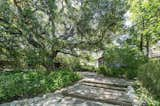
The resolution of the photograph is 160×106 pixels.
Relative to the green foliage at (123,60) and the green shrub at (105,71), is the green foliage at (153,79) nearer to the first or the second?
the green foliage at (123,60)

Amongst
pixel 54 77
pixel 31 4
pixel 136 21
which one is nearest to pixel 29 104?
pixel 54 77

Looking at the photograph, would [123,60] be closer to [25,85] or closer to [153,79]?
[153,79]

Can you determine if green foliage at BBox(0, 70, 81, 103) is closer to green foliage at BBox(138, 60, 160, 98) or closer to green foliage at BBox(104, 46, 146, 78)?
green foliage at BBox(138, 60, 160, 98)

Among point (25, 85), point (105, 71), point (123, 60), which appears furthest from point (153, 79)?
point (105, 71)

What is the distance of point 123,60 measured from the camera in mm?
15695

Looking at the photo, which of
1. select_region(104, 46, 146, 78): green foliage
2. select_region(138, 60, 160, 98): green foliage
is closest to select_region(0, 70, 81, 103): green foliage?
select_region(138, 60, 160, 98): green foliage

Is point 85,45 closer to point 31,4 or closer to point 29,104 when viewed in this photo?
point 31,4

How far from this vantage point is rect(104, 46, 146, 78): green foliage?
1537 cm

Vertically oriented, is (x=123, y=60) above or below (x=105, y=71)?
above

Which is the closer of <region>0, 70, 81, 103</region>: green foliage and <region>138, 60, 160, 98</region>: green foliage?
<region>138, 60, 160, 98</region>: green foliage

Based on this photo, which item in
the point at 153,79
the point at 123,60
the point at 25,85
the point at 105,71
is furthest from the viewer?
the point at 105,71

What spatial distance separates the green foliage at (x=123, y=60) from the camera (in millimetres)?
15367

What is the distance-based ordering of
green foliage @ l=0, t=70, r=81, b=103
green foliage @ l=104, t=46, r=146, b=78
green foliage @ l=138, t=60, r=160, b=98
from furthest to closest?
A: green foliage @ l=104, t=46, r=146, b=78
green foliage @ l=0, t=70, r=81, b=103
green foliage @ l=138, t=60, r=160, b=98

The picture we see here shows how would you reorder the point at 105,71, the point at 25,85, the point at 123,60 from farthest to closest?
the point at 105,71 → the point at 123,60 → the point at 25,85
